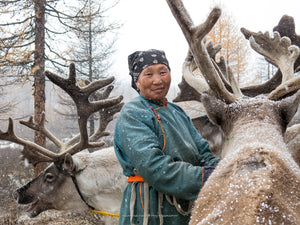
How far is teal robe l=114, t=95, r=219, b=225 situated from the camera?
5.64 ft

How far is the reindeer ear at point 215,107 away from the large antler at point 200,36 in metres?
0.11

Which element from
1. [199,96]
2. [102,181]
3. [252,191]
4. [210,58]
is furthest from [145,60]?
[102,181]

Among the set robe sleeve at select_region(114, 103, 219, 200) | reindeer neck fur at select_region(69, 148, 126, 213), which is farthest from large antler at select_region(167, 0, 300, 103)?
reindeer neck fur at select_region(69, 148, 126, 213)

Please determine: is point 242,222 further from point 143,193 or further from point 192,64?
point 192,64

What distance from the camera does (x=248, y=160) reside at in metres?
1.25

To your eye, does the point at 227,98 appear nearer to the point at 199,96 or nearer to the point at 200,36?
the point at 200,36

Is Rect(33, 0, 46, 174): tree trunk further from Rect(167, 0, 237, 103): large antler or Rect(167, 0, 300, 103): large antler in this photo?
Rect(167, 0, 237, 103): large antler

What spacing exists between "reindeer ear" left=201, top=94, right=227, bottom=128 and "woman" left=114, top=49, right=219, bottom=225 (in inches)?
9.1

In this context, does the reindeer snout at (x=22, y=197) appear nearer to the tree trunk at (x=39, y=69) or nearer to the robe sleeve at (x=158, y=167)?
the robe sleeve at (x=158, y=167)

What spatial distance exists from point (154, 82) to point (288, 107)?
108 cm

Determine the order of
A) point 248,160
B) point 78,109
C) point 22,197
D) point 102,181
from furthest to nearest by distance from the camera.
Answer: point 78,109, point 22,197, point 102,181, point 248,160

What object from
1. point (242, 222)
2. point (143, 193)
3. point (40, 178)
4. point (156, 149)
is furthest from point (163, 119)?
point (40, 178)

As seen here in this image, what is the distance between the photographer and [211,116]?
2400mm

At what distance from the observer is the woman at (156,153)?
1729 millimetres
